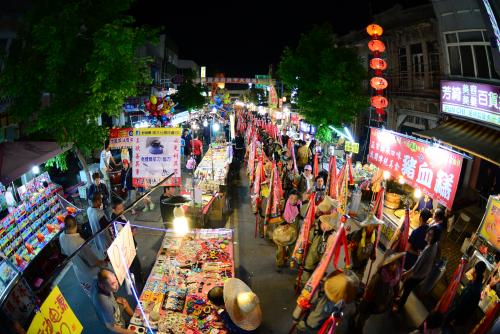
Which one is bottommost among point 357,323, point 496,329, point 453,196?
point 357,323

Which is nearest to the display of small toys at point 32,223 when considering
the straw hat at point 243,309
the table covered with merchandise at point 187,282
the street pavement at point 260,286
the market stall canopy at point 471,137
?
the street pavement at point 260,286

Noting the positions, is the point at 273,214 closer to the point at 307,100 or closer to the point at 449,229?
the point at 449,229

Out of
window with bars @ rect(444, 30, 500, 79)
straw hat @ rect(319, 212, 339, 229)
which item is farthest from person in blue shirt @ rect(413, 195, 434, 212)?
window with bars @ rect(444, 30, 500, 79)

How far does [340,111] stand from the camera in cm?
1919

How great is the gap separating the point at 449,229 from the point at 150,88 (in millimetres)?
31446

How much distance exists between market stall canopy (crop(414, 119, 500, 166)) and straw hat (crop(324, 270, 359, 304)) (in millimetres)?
5565

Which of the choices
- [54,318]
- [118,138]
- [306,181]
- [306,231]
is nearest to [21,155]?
[118,138]

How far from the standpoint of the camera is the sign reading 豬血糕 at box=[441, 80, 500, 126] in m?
8.18

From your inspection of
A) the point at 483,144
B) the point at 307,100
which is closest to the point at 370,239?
the point at 483,144

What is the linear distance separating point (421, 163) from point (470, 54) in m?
7.87

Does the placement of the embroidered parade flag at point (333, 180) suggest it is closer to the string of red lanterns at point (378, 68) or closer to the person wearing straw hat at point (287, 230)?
the person wearing straw hat at point (287, 230)

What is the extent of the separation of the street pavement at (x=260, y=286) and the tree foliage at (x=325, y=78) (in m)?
10.3

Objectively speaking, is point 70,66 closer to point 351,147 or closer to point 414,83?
point 351,147

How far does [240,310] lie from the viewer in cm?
503
